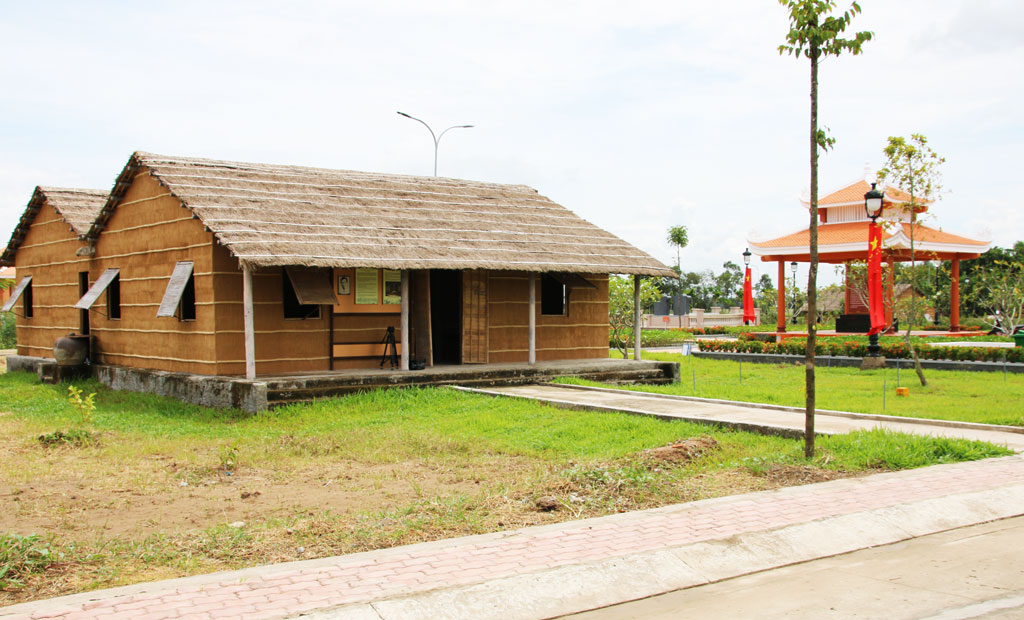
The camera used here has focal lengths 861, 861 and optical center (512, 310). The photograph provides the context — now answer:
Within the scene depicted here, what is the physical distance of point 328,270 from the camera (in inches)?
633

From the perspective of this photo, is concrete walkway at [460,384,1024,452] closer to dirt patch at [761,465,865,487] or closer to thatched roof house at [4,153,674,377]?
dirt patch at [761,465,865,487]

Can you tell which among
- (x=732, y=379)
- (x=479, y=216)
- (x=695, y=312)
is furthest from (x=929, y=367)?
(x=695, y=312)

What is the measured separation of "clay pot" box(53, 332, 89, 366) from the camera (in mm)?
18766

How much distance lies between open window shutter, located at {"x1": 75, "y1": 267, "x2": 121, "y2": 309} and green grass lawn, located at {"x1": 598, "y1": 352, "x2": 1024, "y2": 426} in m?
11.0

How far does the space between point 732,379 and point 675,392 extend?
13.1 feet

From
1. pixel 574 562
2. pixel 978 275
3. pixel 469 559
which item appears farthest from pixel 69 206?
pixel 978 275

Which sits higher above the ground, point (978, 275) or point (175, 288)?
point (978, 275)

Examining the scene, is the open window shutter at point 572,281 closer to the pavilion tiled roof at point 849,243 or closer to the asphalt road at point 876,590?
the asphalt road at point 876,590

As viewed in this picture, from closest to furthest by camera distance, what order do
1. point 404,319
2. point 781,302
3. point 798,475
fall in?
point 798,475 < point 404,319 < point 781,302

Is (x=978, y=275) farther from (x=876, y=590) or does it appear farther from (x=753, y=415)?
(x=876, y=590)

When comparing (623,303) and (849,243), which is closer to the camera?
(623,303)

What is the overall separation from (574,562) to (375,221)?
11.6 meters

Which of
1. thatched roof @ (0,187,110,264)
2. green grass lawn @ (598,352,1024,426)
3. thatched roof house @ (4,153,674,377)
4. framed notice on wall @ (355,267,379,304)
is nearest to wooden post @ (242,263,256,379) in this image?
thatched roof house @ (4,153,674,377)

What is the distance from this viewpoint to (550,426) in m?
11.6
